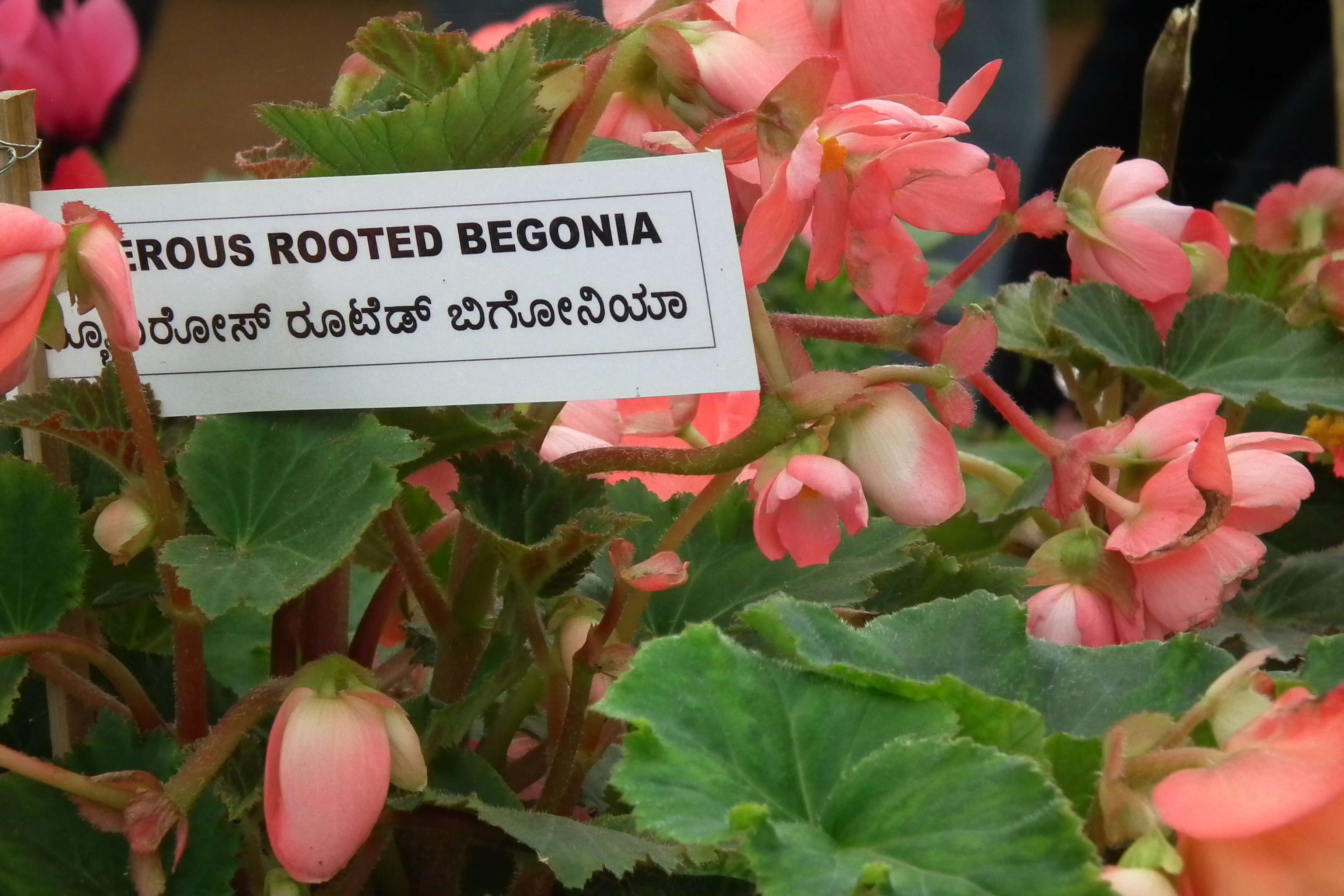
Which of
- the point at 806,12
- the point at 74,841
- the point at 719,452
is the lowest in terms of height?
the point at 74,841

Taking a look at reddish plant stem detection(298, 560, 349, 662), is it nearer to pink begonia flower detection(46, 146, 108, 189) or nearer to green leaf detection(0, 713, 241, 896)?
green leaf detection(0, 713, 241, 896)

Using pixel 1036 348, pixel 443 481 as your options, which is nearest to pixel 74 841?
pixel 443 481

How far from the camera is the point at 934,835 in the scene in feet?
1.06

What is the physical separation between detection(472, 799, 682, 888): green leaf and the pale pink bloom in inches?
6.5

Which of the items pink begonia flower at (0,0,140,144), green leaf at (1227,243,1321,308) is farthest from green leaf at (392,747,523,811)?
green leaf at (1227,243,1321,308)

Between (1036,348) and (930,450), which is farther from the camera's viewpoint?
(1036,348)

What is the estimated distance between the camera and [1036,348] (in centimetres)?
69

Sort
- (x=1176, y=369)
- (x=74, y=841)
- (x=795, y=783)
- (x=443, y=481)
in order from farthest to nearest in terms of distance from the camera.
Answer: (x=1176, y=369)
(x=443, y=481)
(x=74, y=841)
(x=795, y=783)

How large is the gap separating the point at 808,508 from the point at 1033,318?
0.32 metres

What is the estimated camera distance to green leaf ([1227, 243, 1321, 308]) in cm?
78

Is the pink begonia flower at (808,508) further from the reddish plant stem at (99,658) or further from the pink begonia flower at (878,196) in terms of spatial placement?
the reddish plant stem at (99,658)

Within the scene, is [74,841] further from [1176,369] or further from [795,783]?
[1176,369]

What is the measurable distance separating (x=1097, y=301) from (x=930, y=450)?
0.98 ft

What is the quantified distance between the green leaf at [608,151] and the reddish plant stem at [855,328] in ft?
0.26
